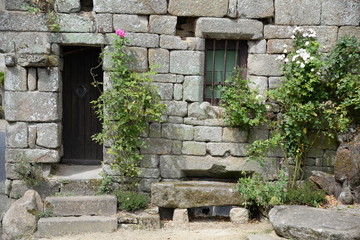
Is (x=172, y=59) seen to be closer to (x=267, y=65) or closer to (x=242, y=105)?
(x=242, y=105)

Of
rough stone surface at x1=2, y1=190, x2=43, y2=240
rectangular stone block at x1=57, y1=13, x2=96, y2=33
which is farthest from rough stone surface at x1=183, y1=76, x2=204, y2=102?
rough stone surface at x1=2, y1=190, x2=43, y2=240

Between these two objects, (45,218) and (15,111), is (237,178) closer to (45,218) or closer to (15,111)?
(45,218)

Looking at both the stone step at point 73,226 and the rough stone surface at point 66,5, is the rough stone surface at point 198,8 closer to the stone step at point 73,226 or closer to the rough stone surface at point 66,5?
the rough stone surface at point 66,5

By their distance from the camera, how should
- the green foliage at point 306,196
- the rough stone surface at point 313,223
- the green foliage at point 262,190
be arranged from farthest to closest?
the green foliage at point 262,190 < the green foliage at point 306,196 < the rough stone surface at point 313,223

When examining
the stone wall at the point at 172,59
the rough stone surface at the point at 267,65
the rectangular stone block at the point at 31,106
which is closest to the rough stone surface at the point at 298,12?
the stone wall at the point at 172,59

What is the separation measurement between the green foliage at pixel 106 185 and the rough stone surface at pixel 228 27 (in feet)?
7.89

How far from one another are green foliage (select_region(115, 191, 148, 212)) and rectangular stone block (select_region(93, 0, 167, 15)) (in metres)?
2.53

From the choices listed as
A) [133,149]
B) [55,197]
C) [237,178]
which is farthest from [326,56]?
[55,197]

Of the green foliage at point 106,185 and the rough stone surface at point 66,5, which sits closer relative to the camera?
the rough stone surface at point 66,5

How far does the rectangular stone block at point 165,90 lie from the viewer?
17.7ft

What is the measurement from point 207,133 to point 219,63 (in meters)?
1.10

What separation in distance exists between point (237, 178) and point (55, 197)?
8.77 feet

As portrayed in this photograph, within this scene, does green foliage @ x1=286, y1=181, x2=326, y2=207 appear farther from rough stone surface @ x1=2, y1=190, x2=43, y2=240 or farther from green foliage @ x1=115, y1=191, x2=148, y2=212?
rough stone surface @ x1=2, y1=190, x2=43, y2=240

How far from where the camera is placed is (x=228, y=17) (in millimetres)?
5348
